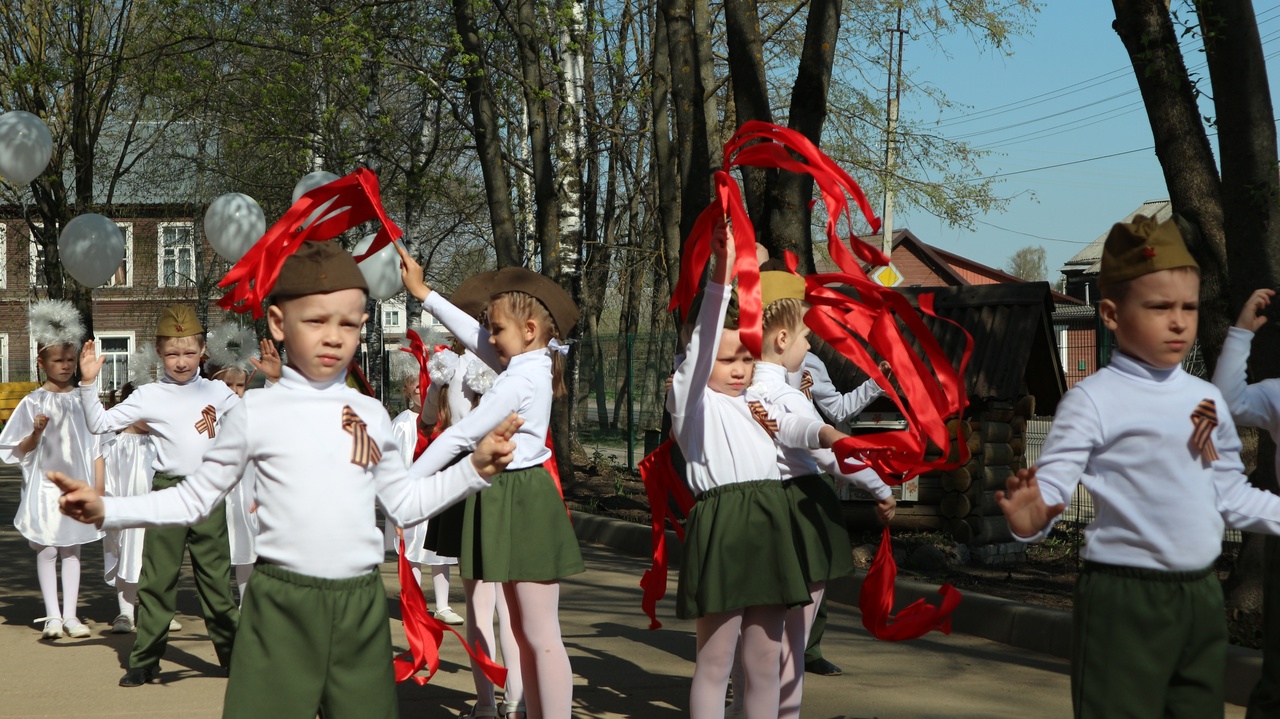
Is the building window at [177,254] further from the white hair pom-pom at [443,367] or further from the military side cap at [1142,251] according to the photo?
the military side cap at [1142,251]

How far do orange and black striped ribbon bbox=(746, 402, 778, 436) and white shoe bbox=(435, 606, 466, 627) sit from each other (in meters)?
4.09

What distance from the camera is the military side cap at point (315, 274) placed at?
12.0 ft

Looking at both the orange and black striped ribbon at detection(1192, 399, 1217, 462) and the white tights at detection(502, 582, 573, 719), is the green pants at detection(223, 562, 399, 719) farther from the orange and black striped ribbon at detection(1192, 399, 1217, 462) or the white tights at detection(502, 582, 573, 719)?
the orange and black striped ribbon at detection(1192, 399, 1217, 462)

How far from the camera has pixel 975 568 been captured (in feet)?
31.7

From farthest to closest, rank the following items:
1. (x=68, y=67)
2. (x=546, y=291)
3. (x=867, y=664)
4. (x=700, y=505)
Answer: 1. (x=68, y=67)
2. (x=867, y=664)
3. (x=546, y=291)
4. (x=700, y=505)

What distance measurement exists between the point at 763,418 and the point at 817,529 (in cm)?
47

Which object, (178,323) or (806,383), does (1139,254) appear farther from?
(178,323)

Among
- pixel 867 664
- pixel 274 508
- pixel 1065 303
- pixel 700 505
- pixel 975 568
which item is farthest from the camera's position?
pixel 1065 303

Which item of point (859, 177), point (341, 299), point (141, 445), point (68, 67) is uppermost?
point (68, 67)

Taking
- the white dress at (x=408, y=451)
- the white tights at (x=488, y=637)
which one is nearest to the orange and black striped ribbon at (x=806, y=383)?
the white tights at (x=488, y=637)

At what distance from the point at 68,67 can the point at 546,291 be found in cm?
2088

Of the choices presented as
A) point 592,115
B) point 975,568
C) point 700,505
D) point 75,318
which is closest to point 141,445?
point 75,318

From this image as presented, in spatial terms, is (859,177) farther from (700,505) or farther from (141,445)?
(700,505)

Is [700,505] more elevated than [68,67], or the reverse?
[68,67]
